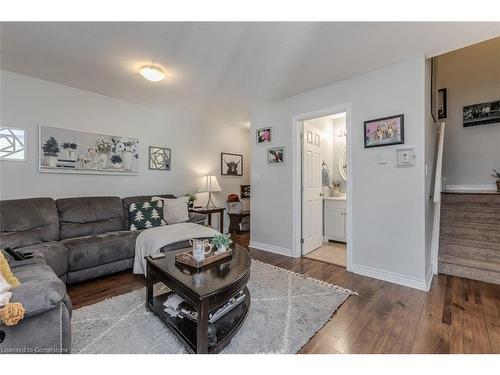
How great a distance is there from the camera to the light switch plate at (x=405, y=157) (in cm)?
232

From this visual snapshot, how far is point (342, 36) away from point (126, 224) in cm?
327

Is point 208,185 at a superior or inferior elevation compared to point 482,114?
inferior

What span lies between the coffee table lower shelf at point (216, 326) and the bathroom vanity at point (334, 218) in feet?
8.45

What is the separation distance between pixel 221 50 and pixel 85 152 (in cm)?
237

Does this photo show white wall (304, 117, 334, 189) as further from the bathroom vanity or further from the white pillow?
the white pillow

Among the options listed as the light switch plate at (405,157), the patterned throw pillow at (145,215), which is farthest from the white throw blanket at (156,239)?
the light switch plate at (405,157)

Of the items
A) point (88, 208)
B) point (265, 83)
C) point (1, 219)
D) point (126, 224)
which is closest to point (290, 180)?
point (265, 83)

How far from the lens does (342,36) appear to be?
197cm

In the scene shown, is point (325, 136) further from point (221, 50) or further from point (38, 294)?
point (38, 294)

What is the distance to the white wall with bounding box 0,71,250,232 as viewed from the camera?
2715 millimetres

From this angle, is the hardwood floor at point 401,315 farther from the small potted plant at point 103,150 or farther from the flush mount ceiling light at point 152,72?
the flush mount ceiling light at point 152,72

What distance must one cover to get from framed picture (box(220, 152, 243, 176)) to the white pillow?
1.54m

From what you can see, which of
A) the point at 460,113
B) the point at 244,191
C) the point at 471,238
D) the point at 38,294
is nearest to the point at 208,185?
the point at 244,191

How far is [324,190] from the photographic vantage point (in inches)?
164
